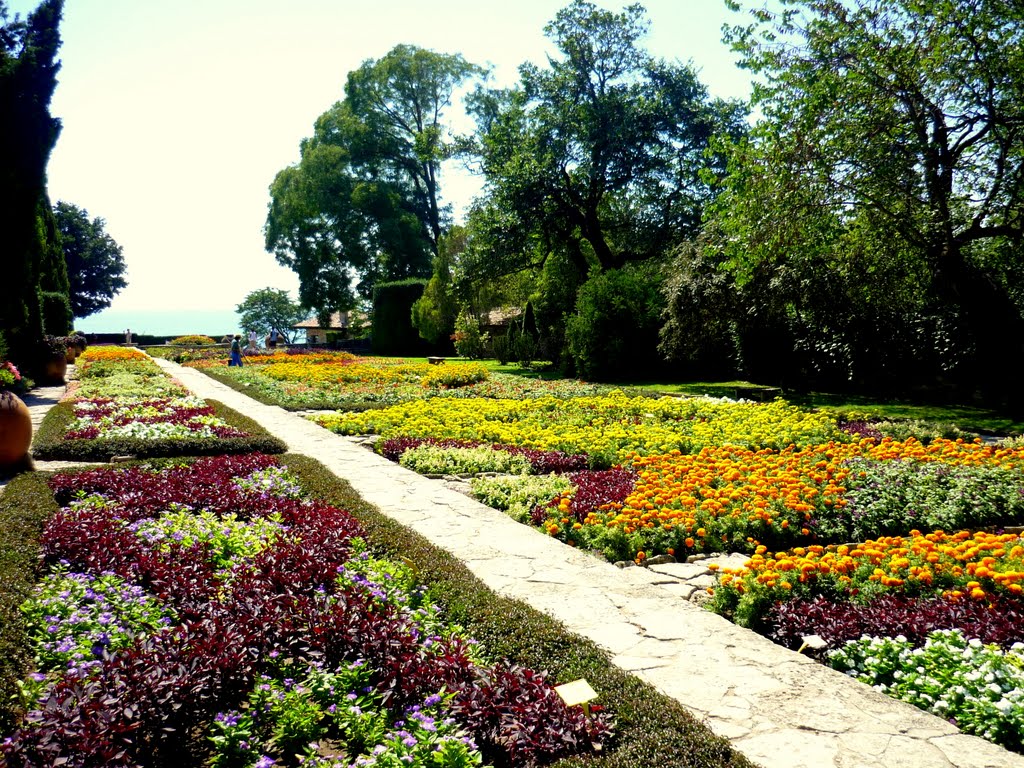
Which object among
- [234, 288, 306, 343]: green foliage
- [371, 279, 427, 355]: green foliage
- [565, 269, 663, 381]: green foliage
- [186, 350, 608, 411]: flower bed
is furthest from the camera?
[234, 288, 306, 343]: green foliage

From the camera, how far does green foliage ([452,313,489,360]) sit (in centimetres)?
3053

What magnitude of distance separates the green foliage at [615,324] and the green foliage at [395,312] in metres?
19.8

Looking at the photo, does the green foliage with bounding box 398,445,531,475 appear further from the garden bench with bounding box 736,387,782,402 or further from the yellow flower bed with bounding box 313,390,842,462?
the garden bench with bounding box 736,387,782,402

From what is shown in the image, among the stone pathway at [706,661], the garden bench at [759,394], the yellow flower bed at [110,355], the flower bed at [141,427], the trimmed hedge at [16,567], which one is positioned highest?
the yellow flower bed at [110,355]

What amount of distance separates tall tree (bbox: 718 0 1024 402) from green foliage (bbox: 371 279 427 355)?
2680 centimetres

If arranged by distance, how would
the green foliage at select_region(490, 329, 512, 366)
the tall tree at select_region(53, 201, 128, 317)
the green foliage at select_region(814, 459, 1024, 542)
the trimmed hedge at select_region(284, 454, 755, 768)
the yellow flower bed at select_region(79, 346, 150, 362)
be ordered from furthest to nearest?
the tall tree at select_region(53, 201, 128, 317)
the green foliage at select_region(490, 329, 512, 366)
the yellow flower bed at select_region(79, 346, 150, 362)
the green foliage at select_region(814, 459, 1024, 542)
the trimmed hedge at select_region(284, 454, 755, 768)

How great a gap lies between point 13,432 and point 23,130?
9.85 metres

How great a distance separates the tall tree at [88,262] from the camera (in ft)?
183

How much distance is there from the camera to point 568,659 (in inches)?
130

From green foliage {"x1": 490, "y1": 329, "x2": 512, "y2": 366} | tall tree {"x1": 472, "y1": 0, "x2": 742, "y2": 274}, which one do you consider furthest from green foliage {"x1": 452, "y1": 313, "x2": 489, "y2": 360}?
tall tree {"x1": 472, "y1": 0, "x2": 742, "y2": 274}

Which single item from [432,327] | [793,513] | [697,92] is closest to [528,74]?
[697,92]

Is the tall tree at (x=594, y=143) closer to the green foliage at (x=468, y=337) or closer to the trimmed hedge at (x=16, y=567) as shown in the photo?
the green foliage at (x=468, y=337)

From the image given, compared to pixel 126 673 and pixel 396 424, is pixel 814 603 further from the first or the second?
pixel 396 424

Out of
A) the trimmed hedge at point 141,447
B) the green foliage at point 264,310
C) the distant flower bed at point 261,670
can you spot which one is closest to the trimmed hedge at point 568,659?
the distant flower bed at point 261,670
